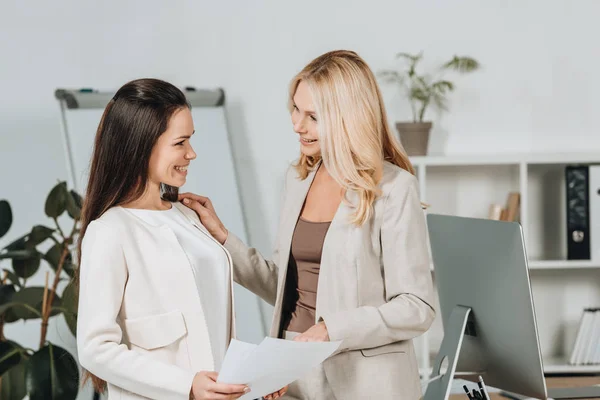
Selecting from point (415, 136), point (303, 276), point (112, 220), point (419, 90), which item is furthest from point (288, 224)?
point (419, 90)

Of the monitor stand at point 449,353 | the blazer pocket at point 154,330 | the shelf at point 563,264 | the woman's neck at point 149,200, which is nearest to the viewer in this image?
the blazer pocket at point 154,330

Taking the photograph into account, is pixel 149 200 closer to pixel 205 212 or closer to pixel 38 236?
pixel 205 212

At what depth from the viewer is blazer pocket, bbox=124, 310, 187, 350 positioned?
1.42m

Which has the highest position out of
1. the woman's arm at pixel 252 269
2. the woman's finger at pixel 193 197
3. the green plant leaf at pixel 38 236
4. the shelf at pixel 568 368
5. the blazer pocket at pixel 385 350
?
the woman's finger at pixel 193 197

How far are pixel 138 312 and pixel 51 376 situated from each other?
146cm

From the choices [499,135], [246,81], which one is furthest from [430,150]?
[246,81]

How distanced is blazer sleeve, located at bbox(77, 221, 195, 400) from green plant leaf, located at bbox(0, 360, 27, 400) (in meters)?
1.64

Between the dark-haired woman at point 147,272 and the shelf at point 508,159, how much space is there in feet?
6.60

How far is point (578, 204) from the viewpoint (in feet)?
11.3

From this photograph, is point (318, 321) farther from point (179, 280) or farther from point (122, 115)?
point (122, 115)

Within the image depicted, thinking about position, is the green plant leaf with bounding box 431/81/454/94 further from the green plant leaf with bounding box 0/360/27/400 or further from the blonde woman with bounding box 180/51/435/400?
the green plant leaf with bounding box 0/360/27/400

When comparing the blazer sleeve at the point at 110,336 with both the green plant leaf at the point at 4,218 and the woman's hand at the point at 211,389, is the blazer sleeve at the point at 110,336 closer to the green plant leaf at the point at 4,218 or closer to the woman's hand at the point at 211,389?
the woman's hand at the point at 211,389

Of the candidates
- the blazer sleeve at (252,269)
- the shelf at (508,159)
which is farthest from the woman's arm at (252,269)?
the shelf at (508,159)

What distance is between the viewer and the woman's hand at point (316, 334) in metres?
1.63
